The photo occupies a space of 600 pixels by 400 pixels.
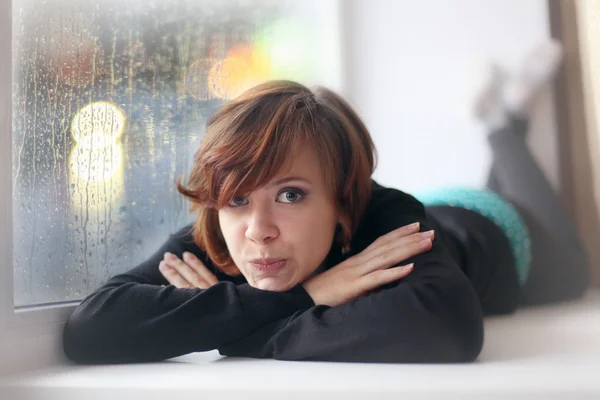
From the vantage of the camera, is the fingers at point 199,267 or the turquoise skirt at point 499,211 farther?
the turquoise skirt at point 499,211

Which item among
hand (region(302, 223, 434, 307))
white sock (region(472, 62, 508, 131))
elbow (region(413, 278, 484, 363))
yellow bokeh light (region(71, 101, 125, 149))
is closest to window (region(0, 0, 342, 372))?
yellow bokeh light (region(71, 101, 125, 149))

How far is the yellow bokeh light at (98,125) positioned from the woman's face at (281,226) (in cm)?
21

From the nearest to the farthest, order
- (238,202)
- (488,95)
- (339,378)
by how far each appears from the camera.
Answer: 1. (339,378)
2. (238,202)
3. (488,95)

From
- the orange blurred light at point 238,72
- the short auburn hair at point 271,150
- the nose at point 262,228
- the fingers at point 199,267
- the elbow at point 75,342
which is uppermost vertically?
the orange blurred light at point 238,72

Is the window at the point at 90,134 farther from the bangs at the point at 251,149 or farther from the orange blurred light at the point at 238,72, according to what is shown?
the bangs at the point at 251,149

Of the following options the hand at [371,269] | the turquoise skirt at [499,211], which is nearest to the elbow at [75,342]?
the hand at [371,269]

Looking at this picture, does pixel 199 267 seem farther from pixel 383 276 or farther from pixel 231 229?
pixel 383 276

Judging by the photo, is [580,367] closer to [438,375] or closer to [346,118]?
[438,375]

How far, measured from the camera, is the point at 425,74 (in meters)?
1.84

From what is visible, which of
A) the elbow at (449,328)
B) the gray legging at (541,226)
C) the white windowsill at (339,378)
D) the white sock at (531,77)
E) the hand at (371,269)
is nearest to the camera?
the white windowsill at (339,378)

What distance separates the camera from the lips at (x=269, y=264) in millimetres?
795

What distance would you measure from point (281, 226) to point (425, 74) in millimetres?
1192

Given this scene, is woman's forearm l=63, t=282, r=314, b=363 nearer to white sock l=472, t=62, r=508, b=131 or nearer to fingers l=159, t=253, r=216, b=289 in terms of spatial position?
fingers l=159, t=253, r=216, b=289

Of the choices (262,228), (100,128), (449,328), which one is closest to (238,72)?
(100,128)
